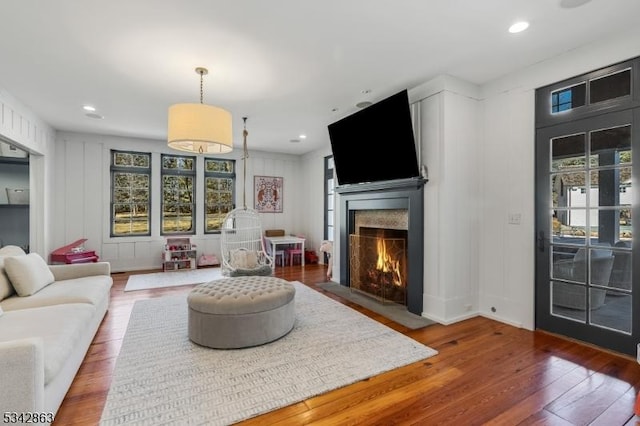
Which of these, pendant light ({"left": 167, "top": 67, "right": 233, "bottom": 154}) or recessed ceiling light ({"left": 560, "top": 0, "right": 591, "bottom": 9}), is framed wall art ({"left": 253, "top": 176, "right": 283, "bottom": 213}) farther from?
recessed ceiling light ({"left": 560, "top": 0, "right": 591, "bottom": 9})

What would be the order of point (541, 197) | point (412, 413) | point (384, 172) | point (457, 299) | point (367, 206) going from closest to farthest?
point (412, 413) < point (541, 197) < point (457, 299) < point (384, 172) < point (367, 206)

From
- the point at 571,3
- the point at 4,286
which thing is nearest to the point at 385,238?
the point at 571,3

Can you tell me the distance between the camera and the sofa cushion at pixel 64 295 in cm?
262

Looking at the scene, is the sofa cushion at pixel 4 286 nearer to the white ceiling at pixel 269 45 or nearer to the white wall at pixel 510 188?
the white ceiling at pixel 269 45

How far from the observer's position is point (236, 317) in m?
2.68

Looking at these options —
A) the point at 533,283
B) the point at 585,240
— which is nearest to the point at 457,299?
the point at 533,283

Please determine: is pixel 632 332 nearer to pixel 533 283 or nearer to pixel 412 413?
pixel 533 283

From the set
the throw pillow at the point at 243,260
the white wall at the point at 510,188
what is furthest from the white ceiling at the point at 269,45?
the throw pillow at the point at 243,260

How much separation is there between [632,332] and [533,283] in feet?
2.59

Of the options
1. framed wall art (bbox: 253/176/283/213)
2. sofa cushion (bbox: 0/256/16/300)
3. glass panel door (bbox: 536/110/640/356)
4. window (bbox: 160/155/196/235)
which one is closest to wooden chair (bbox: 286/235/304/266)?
framed wall art (bbox: 253/176/283/213)

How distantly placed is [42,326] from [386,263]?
3540 millimetres

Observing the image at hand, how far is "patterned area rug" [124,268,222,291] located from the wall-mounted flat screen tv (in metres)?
3.10

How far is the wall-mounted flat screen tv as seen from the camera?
3477 millimetres

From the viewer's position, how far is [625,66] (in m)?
2.58
